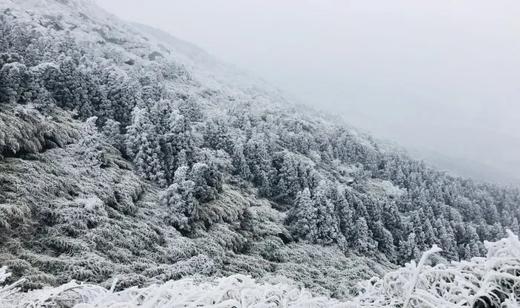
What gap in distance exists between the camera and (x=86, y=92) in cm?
4416

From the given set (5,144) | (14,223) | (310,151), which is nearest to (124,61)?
(310,151)

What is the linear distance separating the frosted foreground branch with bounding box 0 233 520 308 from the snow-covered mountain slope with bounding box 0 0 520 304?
11.0m

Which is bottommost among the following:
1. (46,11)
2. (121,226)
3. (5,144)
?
(121,226)

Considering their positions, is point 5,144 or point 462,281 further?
point 5,144

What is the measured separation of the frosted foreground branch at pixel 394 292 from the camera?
14.9ft

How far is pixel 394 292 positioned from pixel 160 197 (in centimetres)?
3009

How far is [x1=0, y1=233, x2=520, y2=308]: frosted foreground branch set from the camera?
179 inches

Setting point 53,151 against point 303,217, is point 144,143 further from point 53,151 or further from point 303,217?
point 303,217

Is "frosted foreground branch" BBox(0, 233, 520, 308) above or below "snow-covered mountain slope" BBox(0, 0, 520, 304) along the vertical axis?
above

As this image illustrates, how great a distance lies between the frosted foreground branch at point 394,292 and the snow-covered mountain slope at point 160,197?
435 inches

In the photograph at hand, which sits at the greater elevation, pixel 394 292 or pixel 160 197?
pixel 394 292

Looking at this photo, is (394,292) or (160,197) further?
(160,197)

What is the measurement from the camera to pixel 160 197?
34.1m

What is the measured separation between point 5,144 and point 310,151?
51.9 metres
